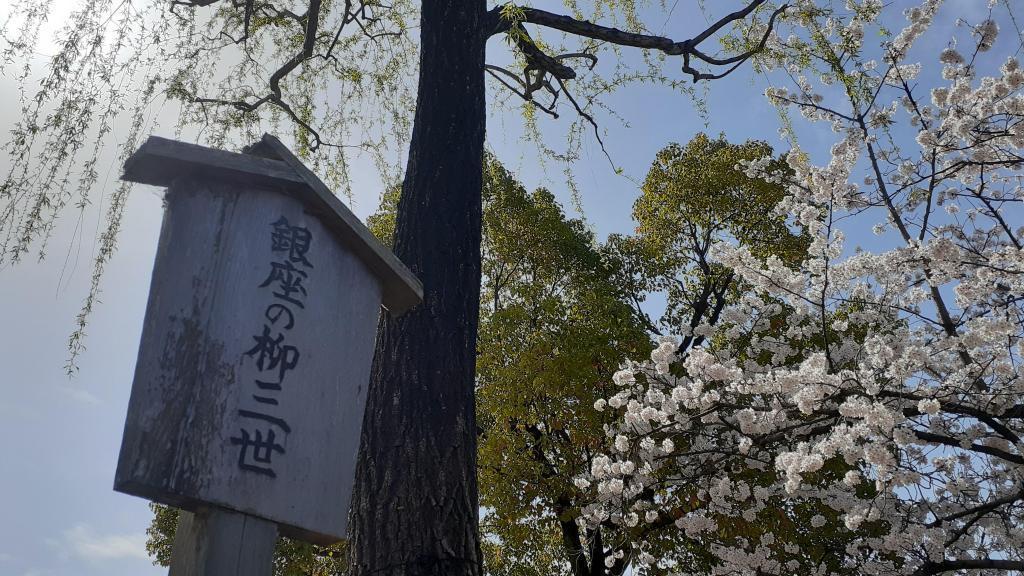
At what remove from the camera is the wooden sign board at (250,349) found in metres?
1.79

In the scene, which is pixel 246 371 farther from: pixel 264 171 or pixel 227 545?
pixel 264 171

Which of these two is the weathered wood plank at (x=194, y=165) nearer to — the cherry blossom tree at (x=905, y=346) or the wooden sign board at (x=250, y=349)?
the wooden sign board at (x=250, y=349)

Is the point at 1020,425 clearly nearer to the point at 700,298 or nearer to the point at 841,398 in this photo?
the point at 841,398

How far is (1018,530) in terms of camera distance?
5.27 m

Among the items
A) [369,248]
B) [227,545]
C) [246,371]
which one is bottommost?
[227,545]

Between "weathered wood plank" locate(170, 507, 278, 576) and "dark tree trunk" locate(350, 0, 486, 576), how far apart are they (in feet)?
2.84

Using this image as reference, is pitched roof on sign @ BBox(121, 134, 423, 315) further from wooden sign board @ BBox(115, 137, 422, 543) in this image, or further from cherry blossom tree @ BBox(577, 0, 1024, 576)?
cherry blossom tree @ BBox(577, 0, 1024, 576)

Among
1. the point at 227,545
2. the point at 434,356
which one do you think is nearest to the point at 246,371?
the point at 227,545

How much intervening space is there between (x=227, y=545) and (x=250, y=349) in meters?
0.45

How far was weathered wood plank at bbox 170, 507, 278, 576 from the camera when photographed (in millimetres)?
1774

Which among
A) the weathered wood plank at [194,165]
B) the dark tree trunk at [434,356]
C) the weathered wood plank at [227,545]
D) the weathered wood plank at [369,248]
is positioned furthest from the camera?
the dark tree trunk at [434,356]

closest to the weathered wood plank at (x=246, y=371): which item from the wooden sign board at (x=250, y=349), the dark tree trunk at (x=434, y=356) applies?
the wooden sign board at (x=250, y=349)

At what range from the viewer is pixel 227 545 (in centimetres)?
179

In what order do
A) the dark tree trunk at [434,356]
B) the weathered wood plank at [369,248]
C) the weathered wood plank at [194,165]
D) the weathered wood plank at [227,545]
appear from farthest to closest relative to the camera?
the dark tree trunk at [434,356] < the weathered wood plank at [369,248] < the weathered wood plank at [194,165] < the weathered wood plank at [227,545]
